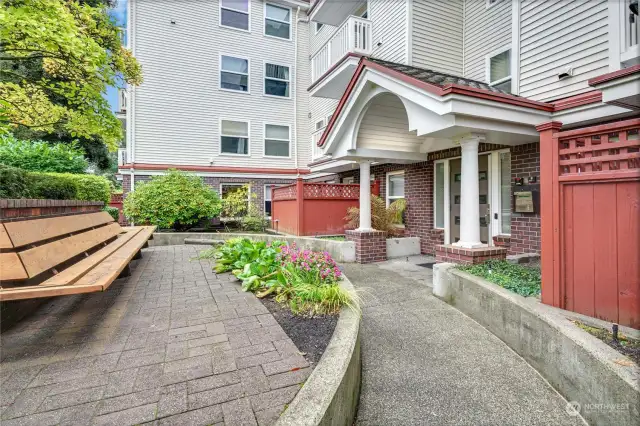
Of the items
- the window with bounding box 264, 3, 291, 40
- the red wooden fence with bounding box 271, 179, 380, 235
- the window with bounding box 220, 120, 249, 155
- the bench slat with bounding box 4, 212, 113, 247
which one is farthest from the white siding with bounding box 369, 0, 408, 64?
the bench slat with bounding box 4, 212, 113, 247

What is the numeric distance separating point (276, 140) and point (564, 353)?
13.6 metres

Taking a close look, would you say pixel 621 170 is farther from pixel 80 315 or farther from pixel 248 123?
pixel 248 123

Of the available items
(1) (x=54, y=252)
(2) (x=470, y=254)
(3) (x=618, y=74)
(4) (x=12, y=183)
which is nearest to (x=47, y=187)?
(4) (x=12, y=183)

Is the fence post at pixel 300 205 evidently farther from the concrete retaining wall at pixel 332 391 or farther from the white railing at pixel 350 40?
the concrete retaining wall at pixel 332 391

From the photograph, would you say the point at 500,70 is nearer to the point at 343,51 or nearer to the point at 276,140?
the point at 343,51

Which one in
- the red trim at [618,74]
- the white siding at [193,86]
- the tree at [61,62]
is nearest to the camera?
the red trim at [618,74]

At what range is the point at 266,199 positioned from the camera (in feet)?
47.1

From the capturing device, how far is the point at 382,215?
7.98 meters

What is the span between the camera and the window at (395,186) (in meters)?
9.25

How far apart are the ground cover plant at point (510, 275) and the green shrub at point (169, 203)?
8344 millimetres

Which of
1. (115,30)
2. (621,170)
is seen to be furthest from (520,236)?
(115,30)

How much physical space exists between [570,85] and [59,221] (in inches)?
312

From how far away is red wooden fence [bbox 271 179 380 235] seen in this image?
880cm

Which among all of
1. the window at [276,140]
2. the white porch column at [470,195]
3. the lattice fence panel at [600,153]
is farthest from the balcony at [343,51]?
the lattice fence panel at [600,153]
